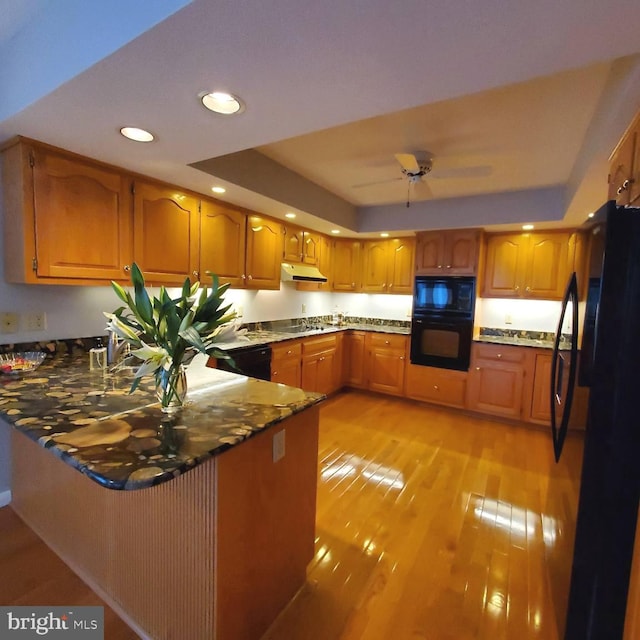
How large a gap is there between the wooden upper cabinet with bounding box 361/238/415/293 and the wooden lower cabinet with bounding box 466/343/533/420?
1212 millimetres

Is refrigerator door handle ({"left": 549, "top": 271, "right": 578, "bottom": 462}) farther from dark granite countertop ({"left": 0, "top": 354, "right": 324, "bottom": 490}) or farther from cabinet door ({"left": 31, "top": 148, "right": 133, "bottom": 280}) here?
cabinet door ({"left": 31, "top": 148, "right": 133, "bottom": 280})

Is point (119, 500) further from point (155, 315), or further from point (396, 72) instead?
point (396, 72)

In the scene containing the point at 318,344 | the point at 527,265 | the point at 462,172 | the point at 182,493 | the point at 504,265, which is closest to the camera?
the point at 182,493

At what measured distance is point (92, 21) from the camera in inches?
47.1

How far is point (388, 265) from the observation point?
15.1 ft

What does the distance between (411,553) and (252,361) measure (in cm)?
184

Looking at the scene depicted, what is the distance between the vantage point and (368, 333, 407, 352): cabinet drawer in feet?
14.3

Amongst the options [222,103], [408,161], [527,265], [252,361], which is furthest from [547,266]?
[222,103]

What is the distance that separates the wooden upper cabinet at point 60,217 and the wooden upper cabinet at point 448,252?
3.17 m

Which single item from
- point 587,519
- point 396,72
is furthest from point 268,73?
point 587,519

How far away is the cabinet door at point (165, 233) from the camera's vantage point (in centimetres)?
236

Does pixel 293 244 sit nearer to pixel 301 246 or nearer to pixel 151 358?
pixel 301 246

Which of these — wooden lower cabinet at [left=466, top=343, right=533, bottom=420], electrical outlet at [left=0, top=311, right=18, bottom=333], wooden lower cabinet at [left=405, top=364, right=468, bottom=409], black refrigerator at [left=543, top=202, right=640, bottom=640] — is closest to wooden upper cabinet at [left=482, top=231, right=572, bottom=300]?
wooden lower cabinet at [left=466, top=343, right=533, bottom=420]

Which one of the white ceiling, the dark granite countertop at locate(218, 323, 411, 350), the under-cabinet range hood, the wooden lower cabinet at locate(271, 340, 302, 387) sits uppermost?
the white ceiling
